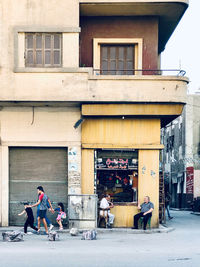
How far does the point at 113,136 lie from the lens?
1989cm

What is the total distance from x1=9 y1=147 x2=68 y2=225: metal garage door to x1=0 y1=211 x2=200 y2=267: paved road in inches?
105

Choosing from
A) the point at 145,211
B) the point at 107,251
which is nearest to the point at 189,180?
the point at 145,211

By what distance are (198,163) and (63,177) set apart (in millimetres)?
26088

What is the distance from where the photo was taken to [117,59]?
20.7m

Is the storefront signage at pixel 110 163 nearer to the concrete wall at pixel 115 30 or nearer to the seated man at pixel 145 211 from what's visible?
the seated man at pixel 145 211

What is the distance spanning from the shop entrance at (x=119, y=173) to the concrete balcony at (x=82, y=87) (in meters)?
2.16

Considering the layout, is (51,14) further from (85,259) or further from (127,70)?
(85,259)

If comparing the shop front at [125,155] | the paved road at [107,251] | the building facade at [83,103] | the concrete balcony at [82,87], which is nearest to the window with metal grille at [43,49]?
the building facade at [83,103]

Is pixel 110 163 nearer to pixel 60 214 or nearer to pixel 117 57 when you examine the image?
pixel 60 214

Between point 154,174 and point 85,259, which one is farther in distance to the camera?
point 154,174

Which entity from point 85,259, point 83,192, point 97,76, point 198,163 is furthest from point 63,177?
point 198,163

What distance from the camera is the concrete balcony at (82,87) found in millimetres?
19219

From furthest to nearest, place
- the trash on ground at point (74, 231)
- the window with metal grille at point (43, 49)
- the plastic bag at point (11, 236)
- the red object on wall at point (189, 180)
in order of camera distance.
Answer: the red object on wall at point (189, 180), the window with metal grille at point (43, 49), the trash on ground at point (74, 231), the plastic bag at point (11, 236)

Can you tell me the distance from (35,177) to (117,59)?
561 cm
